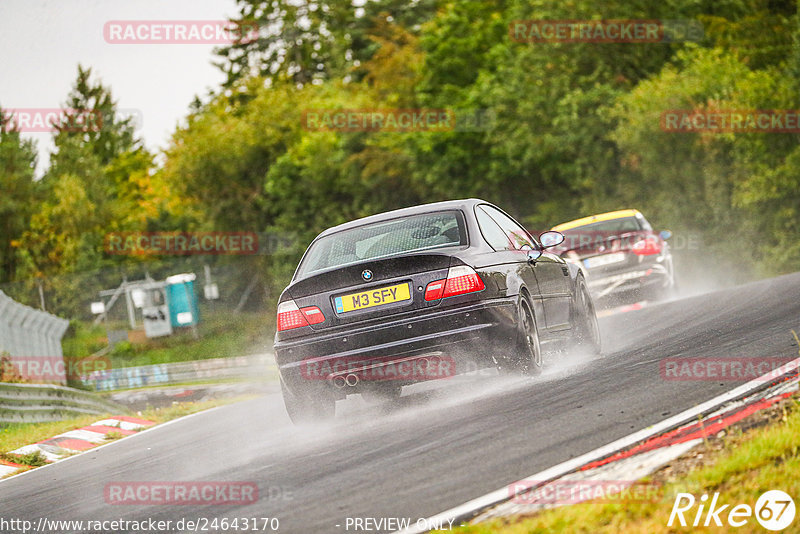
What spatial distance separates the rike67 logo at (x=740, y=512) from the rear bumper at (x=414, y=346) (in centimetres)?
322

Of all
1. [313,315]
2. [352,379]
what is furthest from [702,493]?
[313,315]

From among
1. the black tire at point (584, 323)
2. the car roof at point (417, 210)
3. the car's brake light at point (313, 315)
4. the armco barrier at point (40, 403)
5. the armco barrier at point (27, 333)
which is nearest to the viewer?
the car's brake light at point (313, 315)

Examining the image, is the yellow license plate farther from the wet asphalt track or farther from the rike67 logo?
the rike67 logo

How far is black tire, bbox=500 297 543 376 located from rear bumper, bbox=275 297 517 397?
0.12 m

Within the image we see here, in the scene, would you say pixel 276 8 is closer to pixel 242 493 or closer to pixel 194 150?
pixel 194 150

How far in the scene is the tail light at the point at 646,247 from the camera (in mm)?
A: 17469

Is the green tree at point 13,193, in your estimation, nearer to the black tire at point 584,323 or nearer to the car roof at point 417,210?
the black tire at point 584,323

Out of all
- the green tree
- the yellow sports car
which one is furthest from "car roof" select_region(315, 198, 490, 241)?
the green tree

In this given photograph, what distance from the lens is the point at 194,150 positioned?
2687 inches

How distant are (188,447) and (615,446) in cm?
460

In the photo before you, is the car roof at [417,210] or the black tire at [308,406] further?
the car roof at [417,210]

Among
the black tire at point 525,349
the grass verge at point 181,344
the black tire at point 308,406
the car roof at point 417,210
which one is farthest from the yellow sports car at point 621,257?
Answer: the grass verge at point 181,344

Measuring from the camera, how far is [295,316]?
7805mm

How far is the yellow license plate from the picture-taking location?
25.0ft
